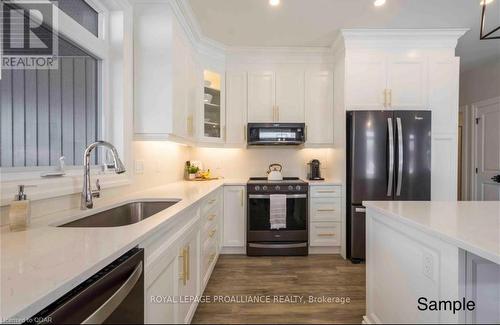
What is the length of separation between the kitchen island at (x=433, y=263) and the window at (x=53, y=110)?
189 centimetres

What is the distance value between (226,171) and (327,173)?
57.0 inches

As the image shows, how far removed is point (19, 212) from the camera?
943 mm

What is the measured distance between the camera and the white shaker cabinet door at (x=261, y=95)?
3217 millimetres

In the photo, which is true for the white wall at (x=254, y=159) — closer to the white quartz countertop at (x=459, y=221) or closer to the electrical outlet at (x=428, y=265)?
the white quartz countertop at (x=459, y=221)

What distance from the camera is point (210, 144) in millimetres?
3141

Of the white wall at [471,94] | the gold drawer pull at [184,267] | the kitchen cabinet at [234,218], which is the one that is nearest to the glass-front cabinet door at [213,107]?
the kitchen cabinet at [234,218]

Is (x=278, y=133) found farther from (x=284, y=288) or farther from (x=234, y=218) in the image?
(x=284, y=288)

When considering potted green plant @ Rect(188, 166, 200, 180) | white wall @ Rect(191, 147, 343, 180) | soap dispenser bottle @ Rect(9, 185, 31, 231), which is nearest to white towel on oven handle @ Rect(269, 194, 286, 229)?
white wall @ Rect(191, 147, 343, 180)

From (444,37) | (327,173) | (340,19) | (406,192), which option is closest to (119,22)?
(340,19)

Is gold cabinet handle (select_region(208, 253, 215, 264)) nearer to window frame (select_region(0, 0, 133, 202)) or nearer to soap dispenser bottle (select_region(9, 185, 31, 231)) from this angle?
window frame (select_region(0, 0, 133, 202))

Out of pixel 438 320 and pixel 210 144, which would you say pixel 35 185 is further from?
pixel 210 144

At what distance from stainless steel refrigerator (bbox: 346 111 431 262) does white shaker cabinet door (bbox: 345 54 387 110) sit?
24cm

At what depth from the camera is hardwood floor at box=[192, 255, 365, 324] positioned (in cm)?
175

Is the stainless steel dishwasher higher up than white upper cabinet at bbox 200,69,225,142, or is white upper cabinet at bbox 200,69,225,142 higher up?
white upper cabinet at bbox 200,69,225,142
